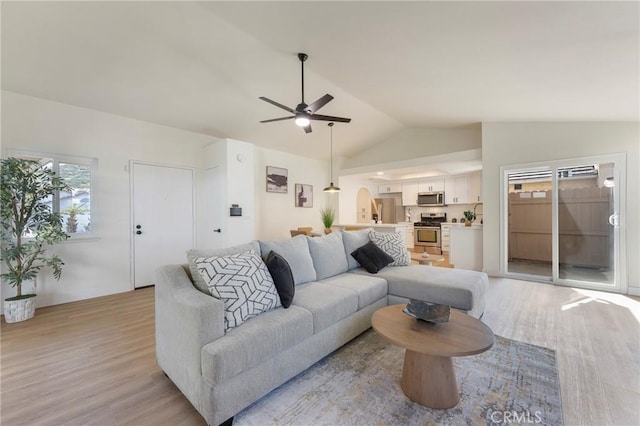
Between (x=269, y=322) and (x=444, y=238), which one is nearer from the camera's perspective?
(x=269, y=322)

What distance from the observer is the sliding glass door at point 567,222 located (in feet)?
12.5

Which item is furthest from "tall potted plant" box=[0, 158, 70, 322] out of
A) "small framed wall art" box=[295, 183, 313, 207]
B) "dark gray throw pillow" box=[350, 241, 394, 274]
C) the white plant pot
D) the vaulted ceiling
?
"small framed wall art" box=[295, 183, 313, 207]

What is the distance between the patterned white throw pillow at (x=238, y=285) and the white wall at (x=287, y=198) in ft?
12.2

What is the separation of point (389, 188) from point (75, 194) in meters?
7.56

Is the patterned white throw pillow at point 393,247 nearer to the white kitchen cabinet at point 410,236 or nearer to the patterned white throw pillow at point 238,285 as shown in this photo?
the patterned white throw pillow at point 238,285

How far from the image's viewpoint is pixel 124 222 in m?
4.03

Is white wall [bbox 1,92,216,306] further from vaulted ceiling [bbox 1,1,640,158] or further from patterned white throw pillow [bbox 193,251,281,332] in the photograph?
patterned white throw pillow [bbox 193,251,281,332]

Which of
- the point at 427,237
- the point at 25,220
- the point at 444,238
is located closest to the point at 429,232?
the point at 427,237

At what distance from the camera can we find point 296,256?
2.65 m

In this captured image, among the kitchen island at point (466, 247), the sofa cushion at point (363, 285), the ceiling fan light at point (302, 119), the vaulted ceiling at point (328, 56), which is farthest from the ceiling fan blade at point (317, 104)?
the kitchen island at point (466, 247)

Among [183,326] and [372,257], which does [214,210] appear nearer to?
[372,257]

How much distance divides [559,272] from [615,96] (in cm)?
265

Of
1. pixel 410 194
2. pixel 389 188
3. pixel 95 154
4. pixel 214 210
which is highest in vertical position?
pixel 95 154

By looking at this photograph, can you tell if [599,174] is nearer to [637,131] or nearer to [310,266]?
[637,131]
